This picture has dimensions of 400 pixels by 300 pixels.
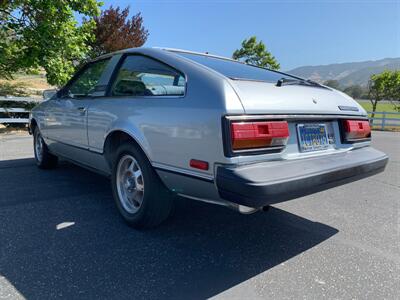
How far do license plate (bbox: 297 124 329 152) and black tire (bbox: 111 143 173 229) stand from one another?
3.76 ft

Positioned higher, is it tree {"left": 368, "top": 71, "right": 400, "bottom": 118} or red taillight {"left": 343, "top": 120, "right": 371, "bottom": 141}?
tree {"left": 368, "top": 71, "right": 400, "bottom": 118}

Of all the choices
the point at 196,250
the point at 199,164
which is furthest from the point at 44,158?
the point at 199,164

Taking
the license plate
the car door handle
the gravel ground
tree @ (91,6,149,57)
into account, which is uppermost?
tree @ (91,6,149,57)

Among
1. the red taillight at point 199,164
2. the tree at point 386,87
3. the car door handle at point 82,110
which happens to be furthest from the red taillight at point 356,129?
the tree at point 386,87

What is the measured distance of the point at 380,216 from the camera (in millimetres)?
3693

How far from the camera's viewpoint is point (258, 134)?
2277 mm

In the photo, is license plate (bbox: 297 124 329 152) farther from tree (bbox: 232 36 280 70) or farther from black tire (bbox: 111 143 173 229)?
tree (bbox: 232 36 280 70)

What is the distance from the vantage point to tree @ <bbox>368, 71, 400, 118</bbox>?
81.5ft

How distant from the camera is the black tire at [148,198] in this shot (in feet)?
9.04

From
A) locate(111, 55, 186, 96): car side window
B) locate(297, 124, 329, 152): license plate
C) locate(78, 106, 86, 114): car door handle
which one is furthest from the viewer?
locate(78, 106, 86, 114): car door handle

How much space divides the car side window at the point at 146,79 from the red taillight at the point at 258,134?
59cm

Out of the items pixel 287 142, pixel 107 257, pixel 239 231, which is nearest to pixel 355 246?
pixel 239 231

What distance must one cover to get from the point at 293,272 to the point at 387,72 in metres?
27.4

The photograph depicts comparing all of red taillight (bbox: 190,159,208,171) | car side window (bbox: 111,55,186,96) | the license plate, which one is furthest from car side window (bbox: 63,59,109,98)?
the license plate
